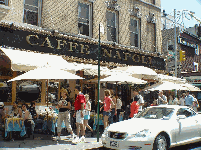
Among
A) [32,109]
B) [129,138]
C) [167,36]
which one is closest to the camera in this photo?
[129,138]

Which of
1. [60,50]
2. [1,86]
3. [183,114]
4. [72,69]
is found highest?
[60,50]

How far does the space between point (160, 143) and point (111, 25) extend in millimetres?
10826

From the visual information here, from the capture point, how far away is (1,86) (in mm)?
10461

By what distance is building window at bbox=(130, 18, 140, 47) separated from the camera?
17.3m

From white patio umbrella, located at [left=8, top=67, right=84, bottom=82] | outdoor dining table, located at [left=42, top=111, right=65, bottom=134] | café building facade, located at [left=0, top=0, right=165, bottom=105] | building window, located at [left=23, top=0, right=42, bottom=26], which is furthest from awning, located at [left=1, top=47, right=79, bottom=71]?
building window, located at [left=23, top=0, right=42, bottom=26]

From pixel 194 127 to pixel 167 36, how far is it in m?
20.3

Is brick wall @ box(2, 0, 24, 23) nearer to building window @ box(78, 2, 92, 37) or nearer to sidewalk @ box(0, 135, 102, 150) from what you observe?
building window @ box(78, 2, 92, 37)

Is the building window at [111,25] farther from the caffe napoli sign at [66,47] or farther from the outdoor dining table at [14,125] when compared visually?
the outdoor dining table at [14,125]

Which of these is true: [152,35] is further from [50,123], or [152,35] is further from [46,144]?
Answer: [46,144]

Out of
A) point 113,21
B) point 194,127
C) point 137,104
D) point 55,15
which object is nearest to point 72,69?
point 137,104

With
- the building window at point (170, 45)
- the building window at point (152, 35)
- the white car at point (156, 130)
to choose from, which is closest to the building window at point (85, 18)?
the building window at point (152, 35)

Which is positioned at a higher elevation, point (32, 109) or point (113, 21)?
point (113, 21)

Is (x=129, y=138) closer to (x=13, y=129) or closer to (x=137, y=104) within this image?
(x=137, y=104)

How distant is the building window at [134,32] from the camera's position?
17.3 m
